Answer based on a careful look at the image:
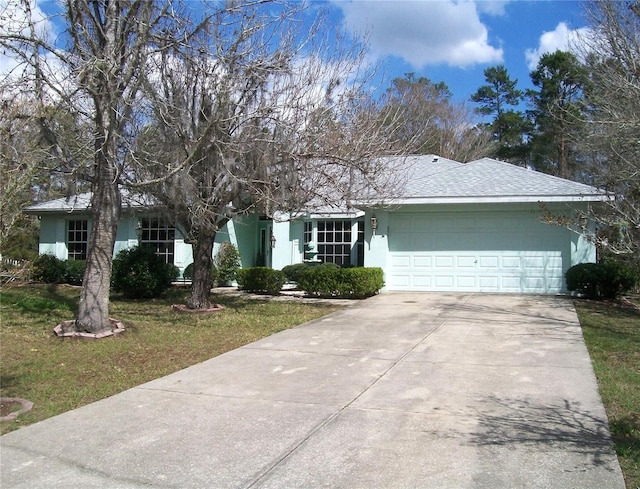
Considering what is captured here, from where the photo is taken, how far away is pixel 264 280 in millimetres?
16672

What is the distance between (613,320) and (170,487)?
1043 cm

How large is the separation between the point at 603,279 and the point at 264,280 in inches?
356

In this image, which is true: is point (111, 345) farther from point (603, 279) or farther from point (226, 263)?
point (603, 279)

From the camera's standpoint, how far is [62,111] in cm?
988

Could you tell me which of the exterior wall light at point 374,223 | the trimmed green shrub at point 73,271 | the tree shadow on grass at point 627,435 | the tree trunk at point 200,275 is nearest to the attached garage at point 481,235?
the exterior wall light at point 374,223

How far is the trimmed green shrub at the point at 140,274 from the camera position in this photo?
14.5 meters

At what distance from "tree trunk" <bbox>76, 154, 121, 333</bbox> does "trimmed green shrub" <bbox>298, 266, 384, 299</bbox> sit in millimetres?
6939

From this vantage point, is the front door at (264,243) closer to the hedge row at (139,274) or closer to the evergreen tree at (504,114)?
the hedge row at (139,274)

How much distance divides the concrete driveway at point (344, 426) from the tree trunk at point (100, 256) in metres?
2.56

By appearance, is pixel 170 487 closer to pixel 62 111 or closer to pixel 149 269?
pixel 62 111

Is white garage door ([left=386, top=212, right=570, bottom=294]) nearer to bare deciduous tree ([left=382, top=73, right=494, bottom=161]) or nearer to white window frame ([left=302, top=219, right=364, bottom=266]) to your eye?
white window frame ([left=302, top=219, right=364, bottom=266])

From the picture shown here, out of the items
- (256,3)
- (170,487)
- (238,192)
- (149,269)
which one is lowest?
(170,487)

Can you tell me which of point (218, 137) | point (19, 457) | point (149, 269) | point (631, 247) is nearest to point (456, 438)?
point (19, 457)

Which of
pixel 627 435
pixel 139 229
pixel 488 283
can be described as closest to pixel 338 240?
pixel 488 283
